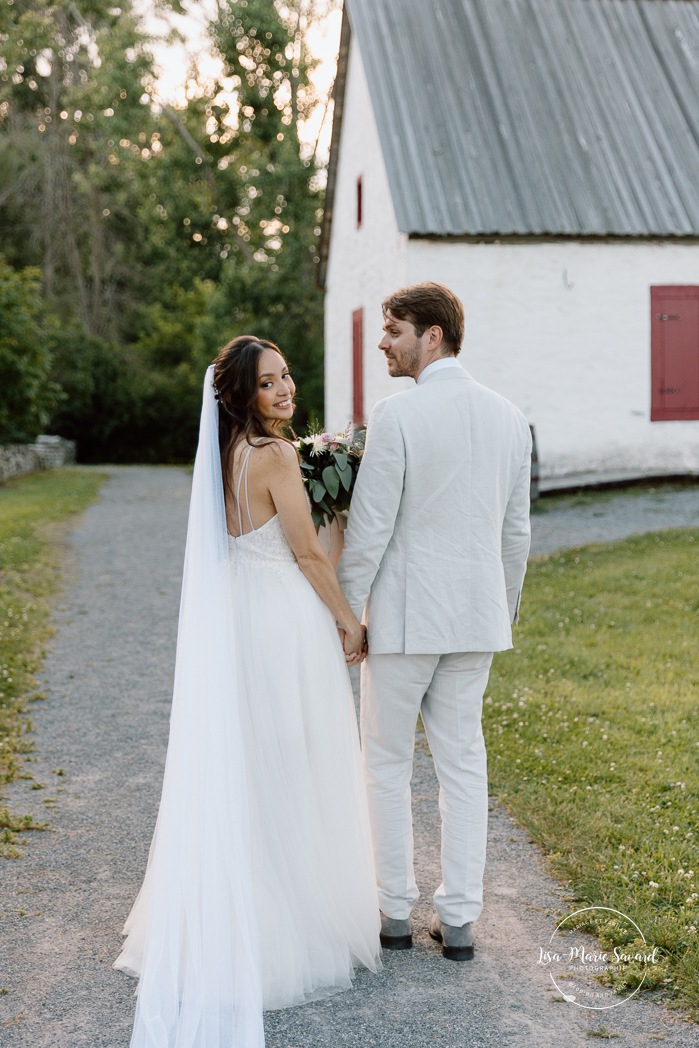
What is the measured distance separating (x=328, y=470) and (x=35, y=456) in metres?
21.9

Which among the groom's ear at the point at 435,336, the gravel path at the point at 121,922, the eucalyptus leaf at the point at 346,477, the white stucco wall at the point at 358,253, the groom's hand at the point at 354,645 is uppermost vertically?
the white stucco wall at the point at 358,253

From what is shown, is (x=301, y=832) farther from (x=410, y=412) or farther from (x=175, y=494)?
(x=175, y=494)

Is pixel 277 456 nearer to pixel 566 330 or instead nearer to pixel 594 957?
pixel 594 957

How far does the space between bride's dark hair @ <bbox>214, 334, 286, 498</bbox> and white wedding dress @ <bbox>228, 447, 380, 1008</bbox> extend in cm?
13

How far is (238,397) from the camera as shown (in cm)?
356

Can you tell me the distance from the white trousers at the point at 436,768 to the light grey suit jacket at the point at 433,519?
0.12 meters

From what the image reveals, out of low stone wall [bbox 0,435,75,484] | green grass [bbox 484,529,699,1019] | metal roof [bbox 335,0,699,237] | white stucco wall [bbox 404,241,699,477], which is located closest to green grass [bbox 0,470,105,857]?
low stone wall [bbox 0,435,75,484]

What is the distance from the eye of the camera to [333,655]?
3.58m

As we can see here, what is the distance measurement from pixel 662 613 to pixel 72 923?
5.81 m

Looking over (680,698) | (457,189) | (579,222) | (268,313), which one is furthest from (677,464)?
(268,313)

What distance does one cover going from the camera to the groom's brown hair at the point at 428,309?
341 cm

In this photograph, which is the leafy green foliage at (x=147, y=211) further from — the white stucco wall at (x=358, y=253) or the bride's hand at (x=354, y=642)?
the bride's hand at (x=354, y=642)

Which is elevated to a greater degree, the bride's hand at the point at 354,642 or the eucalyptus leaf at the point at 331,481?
the eucalyptus leaf at the point at 331,481

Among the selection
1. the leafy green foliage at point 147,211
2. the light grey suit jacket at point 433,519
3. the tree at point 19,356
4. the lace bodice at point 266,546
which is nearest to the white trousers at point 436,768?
the light grey suit jacket at point 433,519
